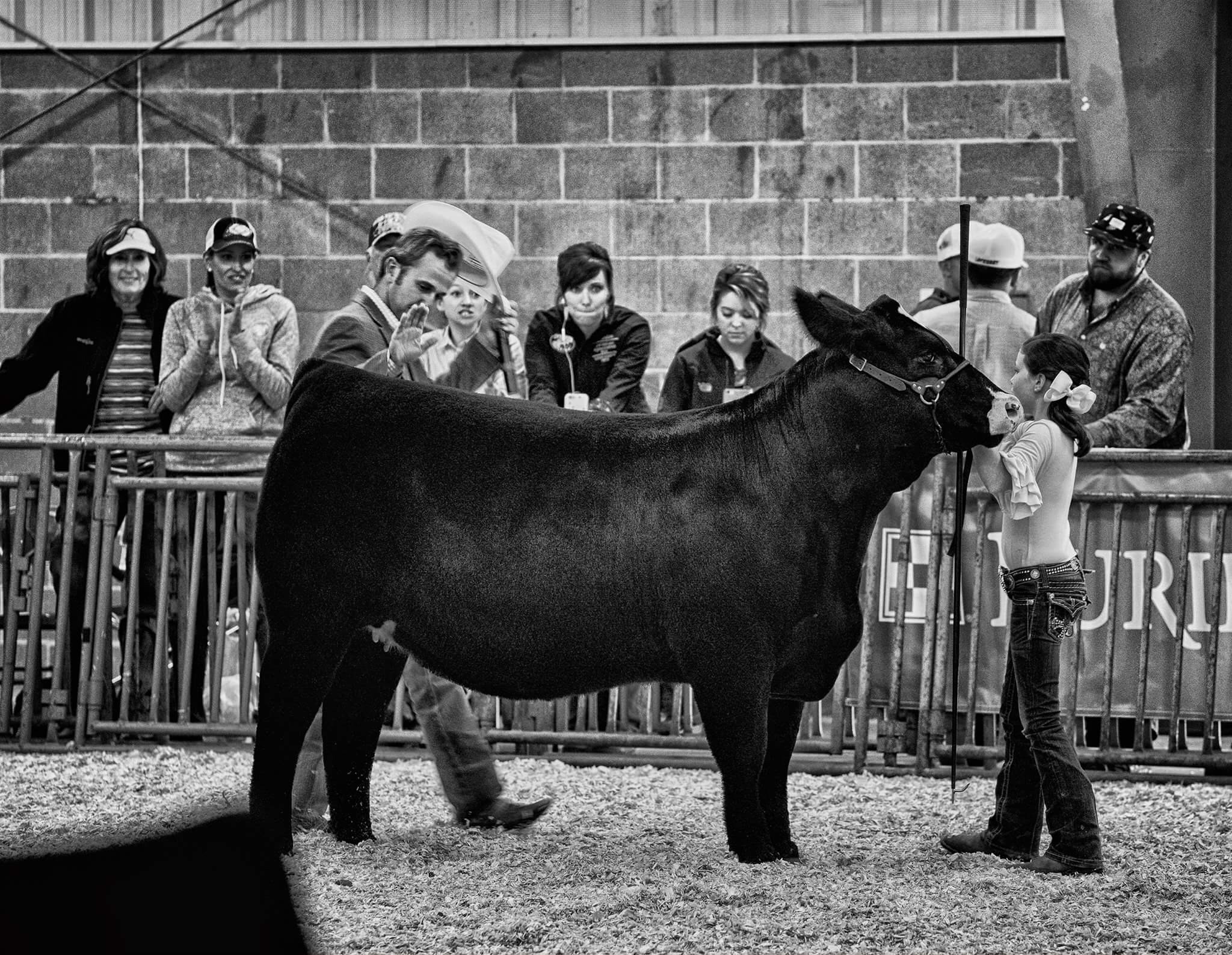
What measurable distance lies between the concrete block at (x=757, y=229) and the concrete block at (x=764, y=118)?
44 cm

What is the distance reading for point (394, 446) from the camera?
5.06 m

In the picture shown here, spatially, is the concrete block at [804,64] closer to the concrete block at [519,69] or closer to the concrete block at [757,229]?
the concrete block at [757,229]

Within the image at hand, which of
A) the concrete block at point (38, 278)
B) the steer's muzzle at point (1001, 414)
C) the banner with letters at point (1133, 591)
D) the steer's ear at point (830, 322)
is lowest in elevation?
the banner with letters at point (1133, 591)

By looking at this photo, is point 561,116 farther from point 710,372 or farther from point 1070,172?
point 710,372

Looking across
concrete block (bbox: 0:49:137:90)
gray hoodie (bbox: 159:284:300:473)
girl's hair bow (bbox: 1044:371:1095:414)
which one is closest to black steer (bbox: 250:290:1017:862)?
girl's hair bow (bbox: 1044:371:1095:414)

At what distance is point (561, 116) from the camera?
11.1 meters

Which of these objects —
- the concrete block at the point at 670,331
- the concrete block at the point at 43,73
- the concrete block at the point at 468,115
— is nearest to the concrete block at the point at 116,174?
the concrete block at the point at 43,73

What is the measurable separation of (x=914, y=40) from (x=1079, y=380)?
6.20 meters

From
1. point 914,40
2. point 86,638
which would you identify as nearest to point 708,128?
point 914,40

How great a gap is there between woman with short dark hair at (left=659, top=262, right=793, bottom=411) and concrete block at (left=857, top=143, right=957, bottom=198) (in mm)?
3065

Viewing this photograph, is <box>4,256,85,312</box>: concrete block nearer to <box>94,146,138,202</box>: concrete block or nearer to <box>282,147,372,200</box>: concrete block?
<box>94,146,138,202</box>: concrete block

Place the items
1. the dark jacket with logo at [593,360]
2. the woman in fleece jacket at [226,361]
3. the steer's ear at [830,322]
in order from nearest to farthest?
1. the steer's ear at [830,322]
2. the woman in fleece jacket at [226,361]
3. the dark jacket with logo at [593,360]

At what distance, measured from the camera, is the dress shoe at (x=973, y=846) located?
531 cm

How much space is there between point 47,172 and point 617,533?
780cm
